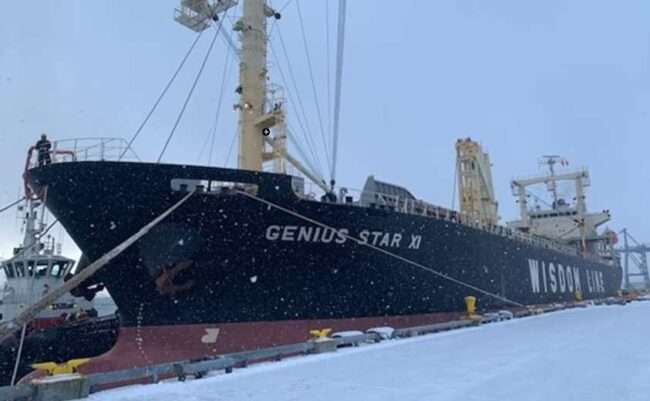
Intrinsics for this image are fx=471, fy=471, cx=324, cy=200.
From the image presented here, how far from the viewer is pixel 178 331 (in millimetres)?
9258

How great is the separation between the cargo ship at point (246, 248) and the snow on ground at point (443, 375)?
2.10m

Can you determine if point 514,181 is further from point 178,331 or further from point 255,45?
point 178,331

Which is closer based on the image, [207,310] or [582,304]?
[207,310]

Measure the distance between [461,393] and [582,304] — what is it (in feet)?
72.7

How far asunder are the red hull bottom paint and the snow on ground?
6.43 feet

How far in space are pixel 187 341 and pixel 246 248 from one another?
2133 millimetres

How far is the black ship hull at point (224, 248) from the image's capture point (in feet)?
29.5

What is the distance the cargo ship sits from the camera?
29.6 feet

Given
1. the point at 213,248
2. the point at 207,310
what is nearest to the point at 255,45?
the point at 213,248

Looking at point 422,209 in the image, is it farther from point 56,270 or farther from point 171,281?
point 56,270

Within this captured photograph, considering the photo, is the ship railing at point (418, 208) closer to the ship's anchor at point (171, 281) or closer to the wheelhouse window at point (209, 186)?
the wheelhouse window at point (209, 186)

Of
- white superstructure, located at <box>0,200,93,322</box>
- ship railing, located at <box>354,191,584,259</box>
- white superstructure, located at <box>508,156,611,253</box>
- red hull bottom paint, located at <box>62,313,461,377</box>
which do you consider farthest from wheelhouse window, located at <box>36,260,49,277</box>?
white superstructure, located at <box>508,156,611,253</box>

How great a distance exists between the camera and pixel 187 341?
926 cm

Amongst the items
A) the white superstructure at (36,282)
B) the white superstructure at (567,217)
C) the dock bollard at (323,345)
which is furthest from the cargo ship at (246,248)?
the white superstructure at (567,217)
